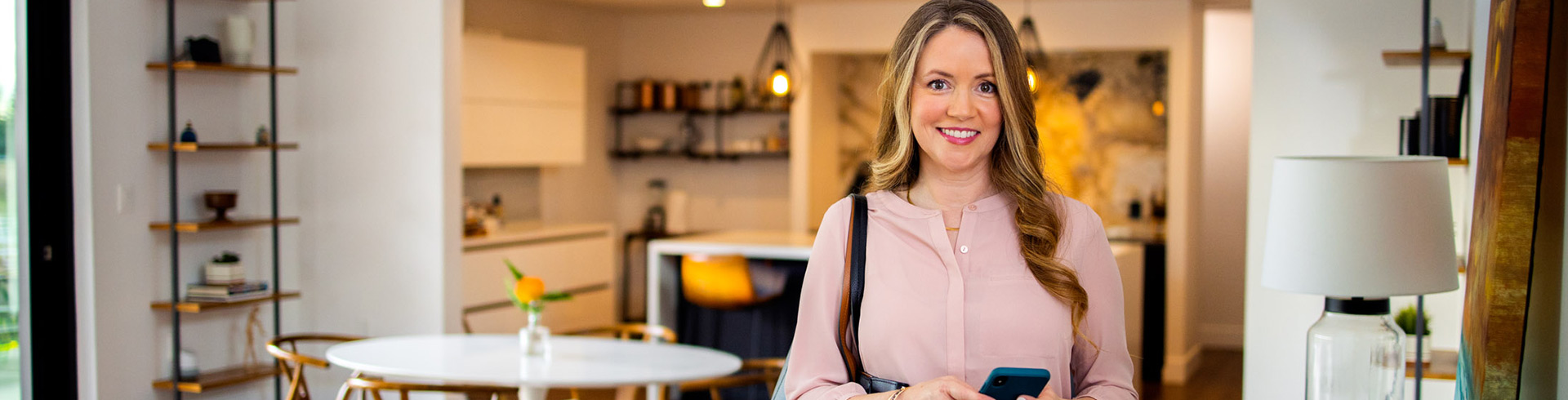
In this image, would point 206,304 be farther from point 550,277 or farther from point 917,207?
point 917,207

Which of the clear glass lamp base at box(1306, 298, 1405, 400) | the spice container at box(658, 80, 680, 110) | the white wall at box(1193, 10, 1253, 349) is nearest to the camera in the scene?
the clear glass lamp base at box(1306, 298, 1405, 400)

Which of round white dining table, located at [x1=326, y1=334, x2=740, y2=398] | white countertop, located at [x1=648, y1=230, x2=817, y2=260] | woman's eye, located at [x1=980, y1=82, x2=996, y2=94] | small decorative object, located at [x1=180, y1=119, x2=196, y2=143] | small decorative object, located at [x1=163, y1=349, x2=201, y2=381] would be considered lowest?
small decorative object, located at [x1=163, y1=349, x2=201, y2=381]

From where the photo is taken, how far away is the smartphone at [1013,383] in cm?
143

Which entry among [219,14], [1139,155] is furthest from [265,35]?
[1139,155]

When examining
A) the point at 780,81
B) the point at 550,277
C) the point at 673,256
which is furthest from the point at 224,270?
the point at 780,81

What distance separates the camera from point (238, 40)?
192 inches

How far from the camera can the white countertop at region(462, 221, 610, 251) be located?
6.48 m

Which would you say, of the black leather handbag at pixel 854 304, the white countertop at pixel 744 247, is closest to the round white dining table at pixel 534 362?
the white countertop at pixel 744 247

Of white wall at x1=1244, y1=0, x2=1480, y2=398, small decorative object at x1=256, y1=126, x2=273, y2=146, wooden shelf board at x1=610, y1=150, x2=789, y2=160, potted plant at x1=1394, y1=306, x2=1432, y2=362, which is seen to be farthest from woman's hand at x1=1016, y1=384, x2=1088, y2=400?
wooden shelf board at x1=610, y1=150, x2=789, y2=160

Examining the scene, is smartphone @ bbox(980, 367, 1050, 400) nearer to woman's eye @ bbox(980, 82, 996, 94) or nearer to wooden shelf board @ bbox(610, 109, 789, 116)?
woman's eye @ bbox(980, 82, 996, 94)

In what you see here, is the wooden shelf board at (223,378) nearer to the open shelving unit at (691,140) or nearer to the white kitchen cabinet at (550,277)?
the white kitchen cabinet at (550,277)

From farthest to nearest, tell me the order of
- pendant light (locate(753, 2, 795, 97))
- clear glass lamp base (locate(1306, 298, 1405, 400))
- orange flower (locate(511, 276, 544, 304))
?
1. pendant light (locate(753, 2, 795, 97))
2. orange flower (locate(511, 276, 544, 304))
3. clear glass lamp base (locate(1306, 298, 1405, 400))

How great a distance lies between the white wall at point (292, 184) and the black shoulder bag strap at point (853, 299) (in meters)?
3.76

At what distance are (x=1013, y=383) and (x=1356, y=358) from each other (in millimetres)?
1158
